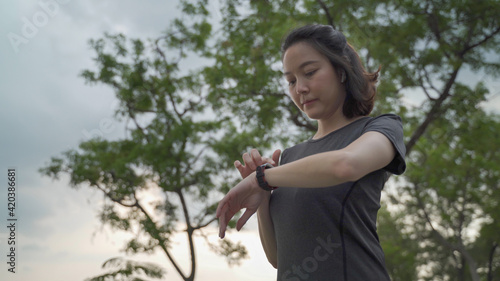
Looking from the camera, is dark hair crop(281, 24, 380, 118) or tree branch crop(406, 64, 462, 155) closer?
dark hair crop(281, 24, 380, 118)

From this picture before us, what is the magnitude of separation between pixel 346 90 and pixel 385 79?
9.66m

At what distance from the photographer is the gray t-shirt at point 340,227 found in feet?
4.88

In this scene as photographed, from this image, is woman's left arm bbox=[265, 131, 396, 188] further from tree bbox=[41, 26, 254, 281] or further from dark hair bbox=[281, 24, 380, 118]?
tree bbox=[41, 26, 254, 281]

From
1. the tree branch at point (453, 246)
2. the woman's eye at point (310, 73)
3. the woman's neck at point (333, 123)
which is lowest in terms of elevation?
the woman's neck at point (333, 123)

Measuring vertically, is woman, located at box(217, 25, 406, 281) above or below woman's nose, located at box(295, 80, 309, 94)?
below

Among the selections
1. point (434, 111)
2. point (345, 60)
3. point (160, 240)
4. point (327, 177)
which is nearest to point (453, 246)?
point (434, 111)

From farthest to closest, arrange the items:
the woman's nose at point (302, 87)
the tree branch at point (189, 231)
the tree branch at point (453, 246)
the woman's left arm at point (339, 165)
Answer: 1. the tree branch at point (453, 246)
2. the tree branch at point (189, 231)
3. the woman's nose at point (302, 87)
4. the woman's left arm at point (339, 165)

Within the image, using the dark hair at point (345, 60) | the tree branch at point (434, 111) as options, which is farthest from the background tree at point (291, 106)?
the dark hair at point (345, 60)

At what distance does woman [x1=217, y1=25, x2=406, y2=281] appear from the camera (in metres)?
1.37

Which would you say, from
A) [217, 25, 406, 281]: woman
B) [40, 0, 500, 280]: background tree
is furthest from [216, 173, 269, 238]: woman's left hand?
[40, 0, 500, 280]: background tree

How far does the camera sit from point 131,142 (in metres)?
14.0

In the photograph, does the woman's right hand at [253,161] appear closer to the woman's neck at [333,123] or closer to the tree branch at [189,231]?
the woman's neck at [333,123]

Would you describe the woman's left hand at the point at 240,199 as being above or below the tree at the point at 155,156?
below

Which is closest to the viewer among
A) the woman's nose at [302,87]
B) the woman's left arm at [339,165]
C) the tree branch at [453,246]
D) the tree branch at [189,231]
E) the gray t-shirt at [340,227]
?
the woman's left arm at [339,165]
